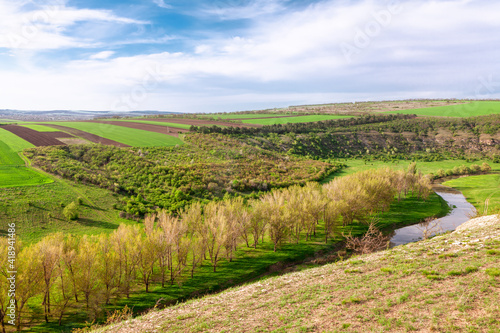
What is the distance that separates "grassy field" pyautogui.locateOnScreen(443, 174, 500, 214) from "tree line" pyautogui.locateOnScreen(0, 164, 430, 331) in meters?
48.7

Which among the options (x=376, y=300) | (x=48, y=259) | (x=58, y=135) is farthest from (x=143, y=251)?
(x=58, y=135)

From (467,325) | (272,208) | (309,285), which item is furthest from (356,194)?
(467,325)

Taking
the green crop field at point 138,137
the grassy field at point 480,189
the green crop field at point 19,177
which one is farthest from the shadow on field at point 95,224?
the grassy field at point 480,189

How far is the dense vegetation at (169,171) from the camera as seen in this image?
70375mm

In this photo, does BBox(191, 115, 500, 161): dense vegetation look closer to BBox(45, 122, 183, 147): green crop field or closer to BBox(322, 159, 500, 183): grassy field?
BBox(322, 159, 500, 183): grassy field

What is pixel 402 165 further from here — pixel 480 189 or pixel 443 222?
pixel 443 222

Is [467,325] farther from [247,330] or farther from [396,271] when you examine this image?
[247,330]

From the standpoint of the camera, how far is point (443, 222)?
6894 centimetres

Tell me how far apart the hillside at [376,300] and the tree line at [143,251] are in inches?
427

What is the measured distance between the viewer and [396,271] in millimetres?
26703

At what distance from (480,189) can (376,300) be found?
341 ft

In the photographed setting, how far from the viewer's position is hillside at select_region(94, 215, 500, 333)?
1750cm

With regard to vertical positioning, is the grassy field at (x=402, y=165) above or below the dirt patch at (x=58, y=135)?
below

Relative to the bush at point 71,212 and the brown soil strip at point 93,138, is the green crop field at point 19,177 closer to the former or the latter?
the bush at point 71,212
